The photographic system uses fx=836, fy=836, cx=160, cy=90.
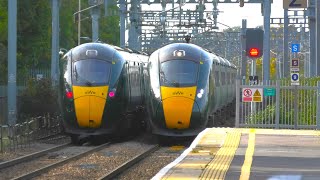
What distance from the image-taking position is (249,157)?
1549cm

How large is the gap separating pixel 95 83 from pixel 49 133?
7262mm

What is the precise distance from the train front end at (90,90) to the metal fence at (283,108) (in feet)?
14.1

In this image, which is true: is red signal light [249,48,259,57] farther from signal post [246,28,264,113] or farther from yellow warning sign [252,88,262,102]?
yellow warning sign [252,88,262,102]

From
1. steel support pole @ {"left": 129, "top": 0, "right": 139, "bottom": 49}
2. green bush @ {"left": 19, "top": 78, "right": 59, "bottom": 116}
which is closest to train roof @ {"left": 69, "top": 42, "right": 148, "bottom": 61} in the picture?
green bush @ {"left": 19, "top": 78, "right": 59, "bottom": 116}

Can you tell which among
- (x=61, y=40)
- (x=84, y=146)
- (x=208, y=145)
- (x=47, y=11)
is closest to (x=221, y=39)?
(x=61, y=40)

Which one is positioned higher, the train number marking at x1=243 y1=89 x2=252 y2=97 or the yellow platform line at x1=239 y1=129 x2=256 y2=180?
the train number marking at x1=243 y1=89 x2=252 y2=97

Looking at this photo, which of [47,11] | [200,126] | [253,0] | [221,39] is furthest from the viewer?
[221,39]

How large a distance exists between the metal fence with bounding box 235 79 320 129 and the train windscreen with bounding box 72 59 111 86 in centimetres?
449

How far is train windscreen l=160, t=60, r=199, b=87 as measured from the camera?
26491 millimetres

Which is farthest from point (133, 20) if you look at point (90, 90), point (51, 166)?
point (51, 166)

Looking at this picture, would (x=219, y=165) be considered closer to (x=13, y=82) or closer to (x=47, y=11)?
(x=13, y=82)

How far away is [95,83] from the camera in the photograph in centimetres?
2717

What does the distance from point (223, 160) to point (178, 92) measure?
11.4 metres

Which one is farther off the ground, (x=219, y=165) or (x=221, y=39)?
(x=221, y=39)
